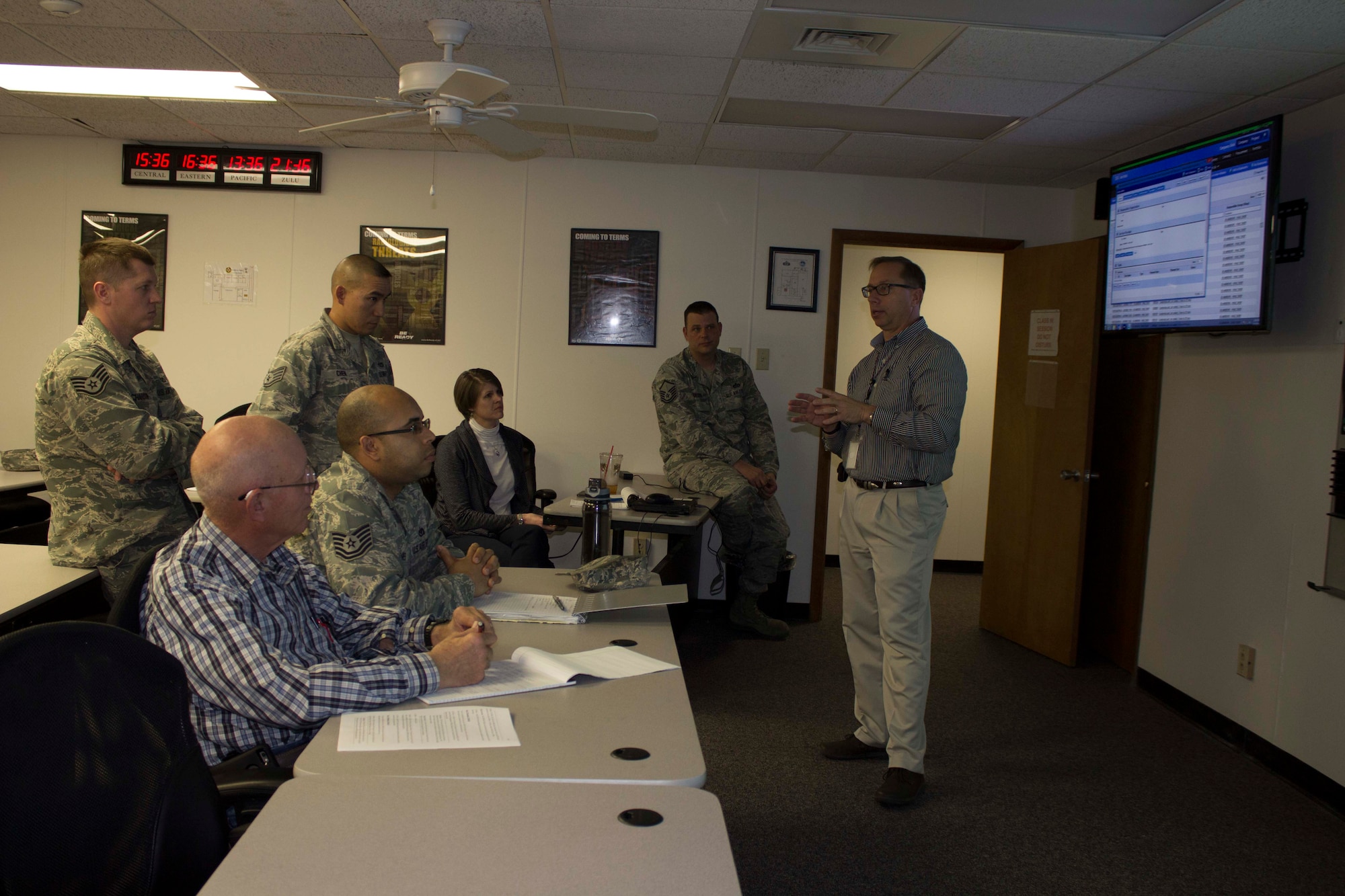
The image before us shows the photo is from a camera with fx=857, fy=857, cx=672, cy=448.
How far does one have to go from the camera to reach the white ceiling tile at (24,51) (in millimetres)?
3301

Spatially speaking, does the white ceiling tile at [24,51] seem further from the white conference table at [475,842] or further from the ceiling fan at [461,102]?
the white conference table at [475,842]

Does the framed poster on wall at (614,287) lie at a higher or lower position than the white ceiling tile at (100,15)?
lower

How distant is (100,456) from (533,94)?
231cm

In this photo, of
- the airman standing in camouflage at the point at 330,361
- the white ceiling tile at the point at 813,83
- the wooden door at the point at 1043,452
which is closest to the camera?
the airman standing in camouflage at the point at 330,361

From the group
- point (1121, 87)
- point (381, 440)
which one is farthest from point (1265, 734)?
point (381, 440)

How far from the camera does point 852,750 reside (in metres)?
3.09

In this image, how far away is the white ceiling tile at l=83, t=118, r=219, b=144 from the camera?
4.46m

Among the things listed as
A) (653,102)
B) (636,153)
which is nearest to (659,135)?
(636,153)

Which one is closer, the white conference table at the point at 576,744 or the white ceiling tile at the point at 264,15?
the white conference table at the point at 576,744

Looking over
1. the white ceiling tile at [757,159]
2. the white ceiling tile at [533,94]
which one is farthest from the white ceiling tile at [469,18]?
the white ceiling tile at [757,159]

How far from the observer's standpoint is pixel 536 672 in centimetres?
163

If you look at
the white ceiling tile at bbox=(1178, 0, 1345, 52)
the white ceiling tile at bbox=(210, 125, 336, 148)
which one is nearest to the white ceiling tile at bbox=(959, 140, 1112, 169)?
the white ceiling tile at bbox=(1178, 0, 1345, 52)

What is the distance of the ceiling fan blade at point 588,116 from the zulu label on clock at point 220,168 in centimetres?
243

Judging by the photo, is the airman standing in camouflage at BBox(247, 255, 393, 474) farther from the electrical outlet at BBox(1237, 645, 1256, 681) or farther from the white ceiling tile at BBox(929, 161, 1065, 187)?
the electrical outlet at BBox(1237, 645, 1256, 681)
